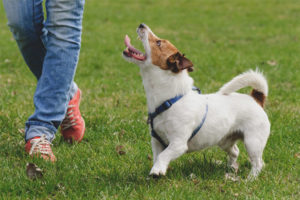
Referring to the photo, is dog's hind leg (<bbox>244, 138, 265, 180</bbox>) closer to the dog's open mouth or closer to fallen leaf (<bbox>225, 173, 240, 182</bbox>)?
fallen leaf (<bbox>225, 173, 240, 182</bbox>)

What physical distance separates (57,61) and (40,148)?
714 millimetres

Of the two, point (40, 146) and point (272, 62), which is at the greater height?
point (40, 146)

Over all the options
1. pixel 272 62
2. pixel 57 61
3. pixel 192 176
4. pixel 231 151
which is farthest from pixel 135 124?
pixel 272 62

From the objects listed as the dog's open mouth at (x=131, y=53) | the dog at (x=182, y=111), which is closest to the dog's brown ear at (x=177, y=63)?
the dog at (x=182, y=111)

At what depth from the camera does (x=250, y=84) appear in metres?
3.77

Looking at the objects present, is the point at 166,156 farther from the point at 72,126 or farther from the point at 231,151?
the point at 72,126

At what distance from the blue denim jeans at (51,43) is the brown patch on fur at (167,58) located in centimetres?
72

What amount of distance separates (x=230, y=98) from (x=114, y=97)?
2.53 meters

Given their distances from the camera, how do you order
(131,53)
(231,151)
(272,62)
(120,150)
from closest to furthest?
(131,53) → (231,151) → (120,150) → (272,62)

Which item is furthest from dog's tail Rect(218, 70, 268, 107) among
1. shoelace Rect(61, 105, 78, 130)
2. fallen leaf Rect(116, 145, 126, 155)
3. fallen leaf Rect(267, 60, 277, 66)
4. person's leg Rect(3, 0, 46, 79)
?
fallen leaf Rect(267, 60, 277, 66)

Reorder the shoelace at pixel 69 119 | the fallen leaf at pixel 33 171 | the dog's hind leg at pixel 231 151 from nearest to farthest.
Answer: the fallen leaf at pixel 33 171 → the dog's hind leg at pixel 231 151 → the shoelace at pixel 69 119

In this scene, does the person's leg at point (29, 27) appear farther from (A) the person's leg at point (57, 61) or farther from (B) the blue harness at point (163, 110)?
(B) the blue harness at point (163, 110)

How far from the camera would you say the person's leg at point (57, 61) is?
11.8 ft

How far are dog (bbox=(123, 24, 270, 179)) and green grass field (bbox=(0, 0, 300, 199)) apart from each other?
218mm
